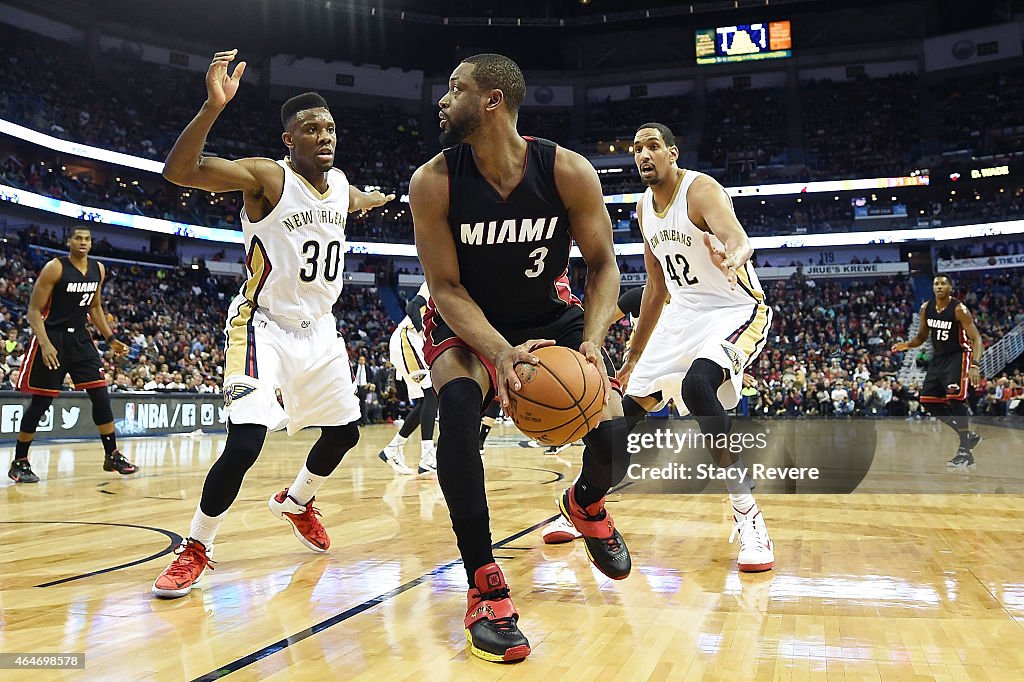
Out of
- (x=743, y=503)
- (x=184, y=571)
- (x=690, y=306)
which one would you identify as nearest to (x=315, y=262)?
(x=184, y=571)

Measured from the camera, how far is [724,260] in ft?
13.1

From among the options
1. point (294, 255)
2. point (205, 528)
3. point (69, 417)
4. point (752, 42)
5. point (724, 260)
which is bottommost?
point (205, 528)

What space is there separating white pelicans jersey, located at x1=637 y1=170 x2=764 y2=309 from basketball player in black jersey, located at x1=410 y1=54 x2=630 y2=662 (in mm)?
1509

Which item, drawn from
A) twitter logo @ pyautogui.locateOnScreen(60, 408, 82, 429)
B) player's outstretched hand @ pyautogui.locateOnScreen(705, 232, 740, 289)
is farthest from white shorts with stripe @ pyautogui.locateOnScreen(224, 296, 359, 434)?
twitter logo @ pyautogui.locateOnScreen(60, 408, 82, 429)

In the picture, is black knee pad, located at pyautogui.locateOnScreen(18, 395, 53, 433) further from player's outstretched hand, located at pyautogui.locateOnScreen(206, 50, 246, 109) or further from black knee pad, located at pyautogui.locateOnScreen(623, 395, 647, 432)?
black knee pad, located at pyautogui.locateOnScreen(623, 395, 647, 432)

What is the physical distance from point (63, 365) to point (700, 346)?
6240 mm

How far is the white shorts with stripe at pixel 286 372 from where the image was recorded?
365cm

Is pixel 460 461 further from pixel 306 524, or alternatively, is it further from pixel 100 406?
pixel 100 406

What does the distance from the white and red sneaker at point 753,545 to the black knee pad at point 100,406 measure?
6.27 meters

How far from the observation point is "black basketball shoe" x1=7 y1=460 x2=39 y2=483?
7.25 metres

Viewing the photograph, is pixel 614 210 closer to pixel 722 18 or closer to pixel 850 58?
pixel 722 18

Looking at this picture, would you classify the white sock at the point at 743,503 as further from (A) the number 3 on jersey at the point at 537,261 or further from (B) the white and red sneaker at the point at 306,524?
(B) the white and red sneaker at the point at 306,524

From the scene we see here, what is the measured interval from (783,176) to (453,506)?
3547cm

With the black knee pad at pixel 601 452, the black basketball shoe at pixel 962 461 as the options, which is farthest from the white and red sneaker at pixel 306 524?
the black basketball shoe at pixel 962 461
